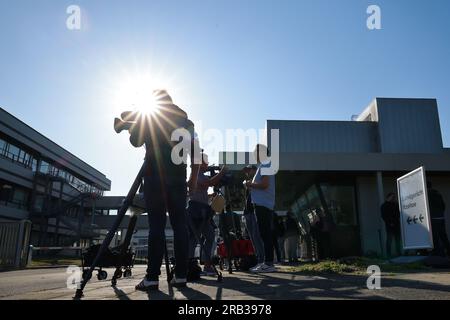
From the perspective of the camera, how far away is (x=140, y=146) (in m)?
3.76

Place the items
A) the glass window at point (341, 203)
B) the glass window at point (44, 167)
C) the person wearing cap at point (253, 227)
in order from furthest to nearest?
the glass window at point (44, 167), the glass window at point (341, 203), the person wearing cap at point (253, 227)

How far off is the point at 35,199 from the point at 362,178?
40.3m

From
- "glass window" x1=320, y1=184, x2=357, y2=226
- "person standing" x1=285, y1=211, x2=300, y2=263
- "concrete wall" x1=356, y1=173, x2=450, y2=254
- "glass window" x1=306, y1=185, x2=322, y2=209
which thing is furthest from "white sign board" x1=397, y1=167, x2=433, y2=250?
"glass window" x1=306, y1=185, x2=322, y2=209

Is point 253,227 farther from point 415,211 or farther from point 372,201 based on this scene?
point 372,201

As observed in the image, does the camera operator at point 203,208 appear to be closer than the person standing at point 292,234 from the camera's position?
Yes

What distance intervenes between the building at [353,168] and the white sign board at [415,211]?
5205mm

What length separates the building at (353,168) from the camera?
14.3 m

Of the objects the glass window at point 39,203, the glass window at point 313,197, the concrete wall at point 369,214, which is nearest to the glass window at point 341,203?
the concrete wall at point 369,214

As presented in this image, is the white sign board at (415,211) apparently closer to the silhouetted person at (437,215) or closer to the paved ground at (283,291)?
the silhouetted person at (437,215)

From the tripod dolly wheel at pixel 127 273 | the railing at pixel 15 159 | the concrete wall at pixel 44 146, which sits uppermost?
the concrete wall at pixel 44 146

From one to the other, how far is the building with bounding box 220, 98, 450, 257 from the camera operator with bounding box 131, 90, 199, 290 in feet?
34.6

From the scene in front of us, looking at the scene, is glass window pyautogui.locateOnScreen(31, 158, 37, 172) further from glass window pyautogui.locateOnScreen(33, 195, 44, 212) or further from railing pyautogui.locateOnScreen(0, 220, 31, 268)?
railing pyautogui.locateOnScreen(0, 220, 31, 268)
